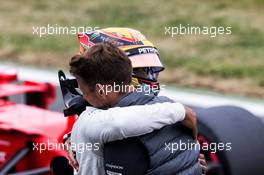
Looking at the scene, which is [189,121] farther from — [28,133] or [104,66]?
[28,133]

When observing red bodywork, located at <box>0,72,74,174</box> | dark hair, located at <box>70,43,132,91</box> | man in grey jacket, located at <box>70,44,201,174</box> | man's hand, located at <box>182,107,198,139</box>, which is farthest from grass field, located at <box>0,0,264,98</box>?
dark hair, located at <box>70,43,132,91</box>

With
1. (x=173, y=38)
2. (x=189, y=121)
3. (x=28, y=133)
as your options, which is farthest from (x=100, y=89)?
(x=173, y=38)

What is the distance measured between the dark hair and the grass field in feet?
21.9

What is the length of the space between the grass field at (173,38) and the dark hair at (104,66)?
21.9 feet

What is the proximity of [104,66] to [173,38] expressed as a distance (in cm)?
997

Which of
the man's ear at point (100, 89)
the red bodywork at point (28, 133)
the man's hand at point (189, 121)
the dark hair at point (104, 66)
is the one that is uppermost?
the dark hair at point (104, 66)

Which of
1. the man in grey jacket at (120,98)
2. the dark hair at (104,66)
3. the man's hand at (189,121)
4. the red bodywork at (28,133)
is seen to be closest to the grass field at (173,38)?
the red bodywork at (28,133)

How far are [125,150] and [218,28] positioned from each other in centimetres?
986

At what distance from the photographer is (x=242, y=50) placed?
37.3ft

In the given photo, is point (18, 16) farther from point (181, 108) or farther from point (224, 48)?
point (181, 108)

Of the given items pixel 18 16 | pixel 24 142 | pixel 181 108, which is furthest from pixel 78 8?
pixel 181 108

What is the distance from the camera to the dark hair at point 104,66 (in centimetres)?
252

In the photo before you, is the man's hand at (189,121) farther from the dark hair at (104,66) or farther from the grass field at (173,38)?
the grass field at (173,38)

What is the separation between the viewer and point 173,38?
12.4 m
